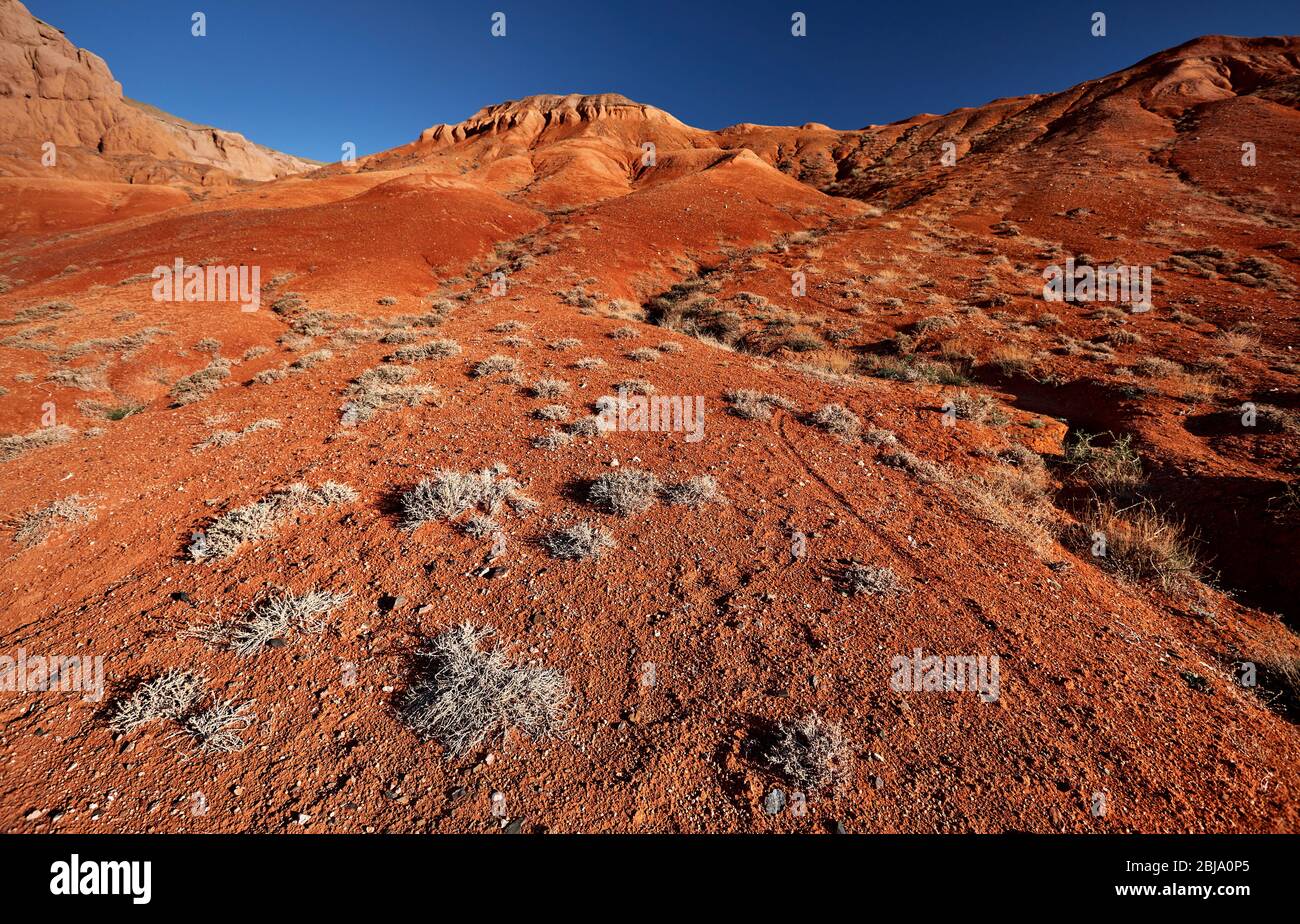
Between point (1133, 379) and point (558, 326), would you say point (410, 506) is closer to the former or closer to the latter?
point (558, 326)

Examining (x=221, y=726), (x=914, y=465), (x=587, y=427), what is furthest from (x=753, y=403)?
(x=221, y=726)

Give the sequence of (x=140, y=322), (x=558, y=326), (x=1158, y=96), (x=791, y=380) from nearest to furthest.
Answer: (x=791, y=380), (x=558, y=326), (x=140, y=322), (x=1158, y=96)

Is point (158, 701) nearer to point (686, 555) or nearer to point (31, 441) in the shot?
point (686, 555)

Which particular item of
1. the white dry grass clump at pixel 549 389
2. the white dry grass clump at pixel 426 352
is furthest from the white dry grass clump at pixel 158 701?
the white dry grass clump at pixel 426 352
